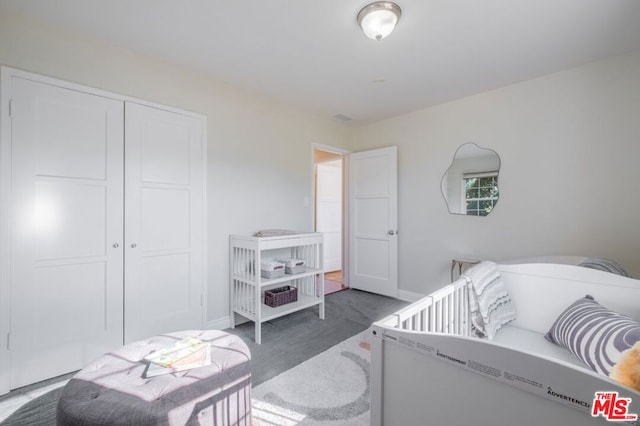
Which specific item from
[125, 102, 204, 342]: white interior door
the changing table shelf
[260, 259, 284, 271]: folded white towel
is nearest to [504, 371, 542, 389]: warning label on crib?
the changing table shelf

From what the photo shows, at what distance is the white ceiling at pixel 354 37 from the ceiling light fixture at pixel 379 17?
2.3 inches

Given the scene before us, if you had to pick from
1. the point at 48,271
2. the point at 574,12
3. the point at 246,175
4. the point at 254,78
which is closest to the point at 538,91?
the point at 574,12

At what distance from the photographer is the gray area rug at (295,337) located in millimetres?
1635

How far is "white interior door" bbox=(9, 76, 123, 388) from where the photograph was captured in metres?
1.80

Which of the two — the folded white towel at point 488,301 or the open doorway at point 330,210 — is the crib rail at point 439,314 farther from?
the open doorway at point 330,210

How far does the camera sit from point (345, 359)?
84.8 inches

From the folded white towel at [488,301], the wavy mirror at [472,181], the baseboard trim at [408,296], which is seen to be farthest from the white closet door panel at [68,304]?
the wavy mirror at [472,181]

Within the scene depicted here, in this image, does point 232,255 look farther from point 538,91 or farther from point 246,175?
point 538,91

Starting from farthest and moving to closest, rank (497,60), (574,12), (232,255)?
(232,255) < (497,60) < (574,12)

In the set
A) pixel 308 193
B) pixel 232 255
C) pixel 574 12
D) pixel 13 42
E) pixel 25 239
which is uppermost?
pixel 574 12

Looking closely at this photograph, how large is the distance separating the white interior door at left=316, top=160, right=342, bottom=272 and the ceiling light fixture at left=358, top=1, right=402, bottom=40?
3403 millimetres

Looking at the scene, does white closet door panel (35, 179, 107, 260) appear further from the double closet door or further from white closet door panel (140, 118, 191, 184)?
white closet door panel (140, 118, 191, 184)

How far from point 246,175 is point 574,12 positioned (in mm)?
2781

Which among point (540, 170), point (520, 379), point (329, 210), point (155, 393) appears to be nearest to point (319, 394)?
point (155, 393)
